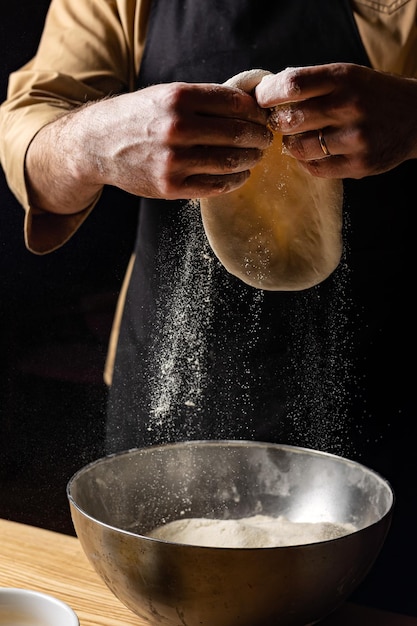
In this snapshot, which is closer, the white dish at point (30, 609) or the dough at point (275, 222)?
the white dish at point (30, 609)

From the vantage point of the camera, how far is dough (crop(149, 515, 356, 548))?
0.76 metres

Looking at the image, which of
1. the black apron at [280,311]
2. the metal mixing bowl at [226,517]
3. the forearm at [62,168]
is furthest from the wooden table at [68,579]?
the forearm at [62,168]

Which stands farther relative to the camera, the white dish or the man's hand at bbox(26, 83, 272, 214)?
the man's hand at bbox(26, 83, 272, 214)

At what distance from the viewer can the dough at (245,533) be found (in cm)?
76

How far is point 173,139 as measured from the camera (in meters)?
0.77

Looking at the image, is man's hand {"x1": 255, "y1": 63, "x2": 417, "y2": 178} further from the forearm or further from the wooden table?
the wooden table

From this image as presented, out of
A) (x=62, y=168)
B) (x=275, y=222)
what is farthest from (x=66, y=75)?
(x=275, y=222)

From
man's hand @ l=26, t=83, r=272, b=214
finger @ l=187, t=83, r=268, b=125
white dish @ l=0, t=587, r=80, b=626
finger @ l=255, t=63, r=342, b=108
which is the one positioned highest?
finger @ l=255, t=63, r=342, b=108

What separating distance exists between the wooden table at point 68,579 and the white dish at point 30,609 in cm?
15

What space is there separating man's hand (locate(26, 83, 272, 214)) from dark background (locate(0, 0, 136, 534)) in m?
0.39

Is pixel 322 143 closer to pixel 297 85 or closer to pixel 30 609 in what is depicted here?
pixel 297 85

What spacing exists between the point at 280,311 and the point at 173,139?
0.46 metres

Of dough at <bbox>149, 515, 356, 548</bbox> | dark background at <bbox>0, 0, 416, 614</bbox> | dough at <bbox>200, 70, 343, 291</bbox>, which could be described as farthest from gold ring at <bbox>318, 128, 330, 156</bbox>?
dark background at <bbox>0, 0, 416, 614</bbox>

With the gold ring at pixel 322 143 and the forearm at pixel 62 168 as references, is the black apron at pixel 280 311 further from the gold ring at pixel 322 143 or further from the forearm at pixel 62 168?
the gold ring at pixel 322 143
